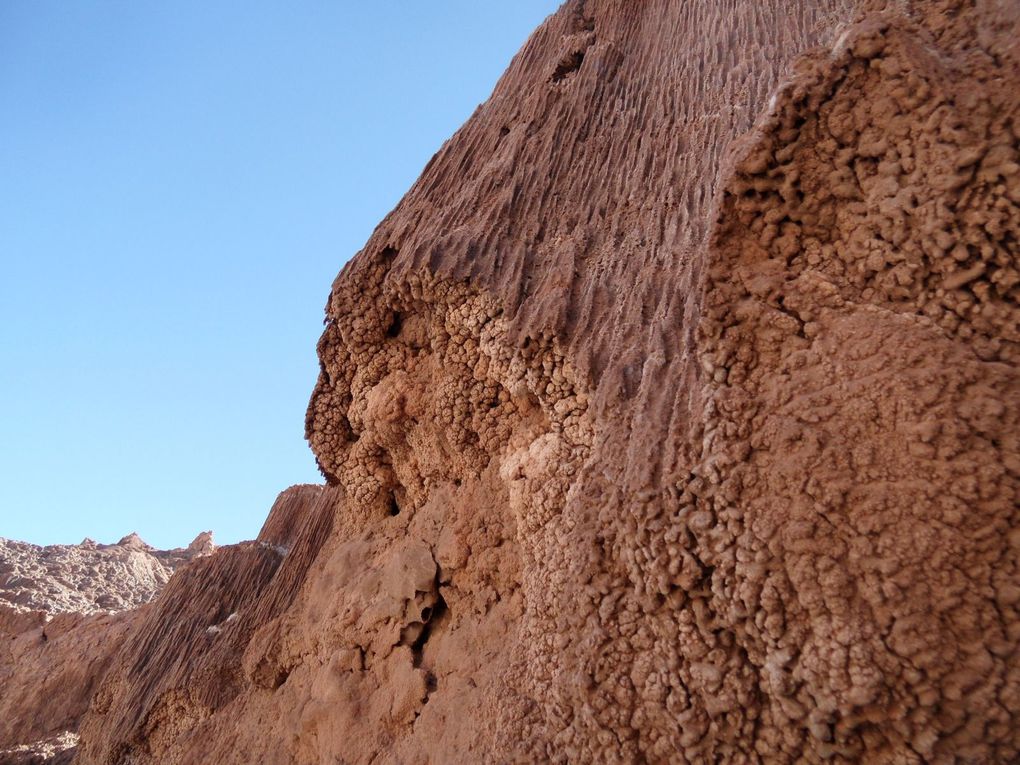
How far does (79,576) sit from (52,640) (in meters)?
6.15

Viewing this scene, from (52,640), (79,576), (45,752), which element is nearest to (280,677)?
(45,752)

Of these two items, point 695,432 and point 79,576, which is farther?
point 79,576

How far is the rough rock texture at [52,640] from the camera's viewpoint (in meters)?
9.56

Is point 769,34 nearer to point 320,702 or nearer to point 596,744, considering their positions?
point 596,744

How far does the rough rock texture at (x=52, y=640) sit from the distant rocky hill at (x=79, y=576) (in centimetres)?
2

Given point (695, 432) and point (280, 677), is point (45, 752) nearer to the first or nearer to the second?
point (280, 677)

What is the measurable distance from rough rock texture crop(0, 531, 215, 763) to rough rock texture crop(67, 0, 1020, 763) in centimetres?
432

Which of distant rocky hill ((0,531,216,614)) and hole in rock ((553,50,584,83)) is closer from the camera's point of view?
hole in rock ((553,50,584,83))

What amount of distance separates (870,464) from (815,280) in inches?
37.5

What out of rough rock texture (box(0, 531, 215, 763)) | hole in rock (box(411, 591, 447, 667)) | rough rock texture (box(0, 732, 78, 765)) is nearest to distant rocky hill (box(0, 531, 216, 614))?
rough rock texture (box(0, 531, 215, 763))

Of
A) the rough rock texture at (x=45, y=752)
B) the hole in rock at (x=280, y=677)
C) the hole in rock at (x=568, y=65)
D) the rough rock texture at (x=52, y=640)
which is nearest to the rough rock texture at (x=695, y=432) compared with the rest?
the hole in rock at (x=280, y=677)

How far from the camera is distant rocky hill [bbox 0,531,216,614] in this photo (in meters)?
14.5

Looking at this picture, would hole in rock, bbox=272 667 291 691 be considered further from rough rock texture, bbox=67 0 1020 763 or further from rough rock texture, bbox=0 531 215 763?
rough rock texture, bbox=0 531 215 763

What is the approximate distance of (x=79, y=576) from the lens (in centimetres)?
1644
